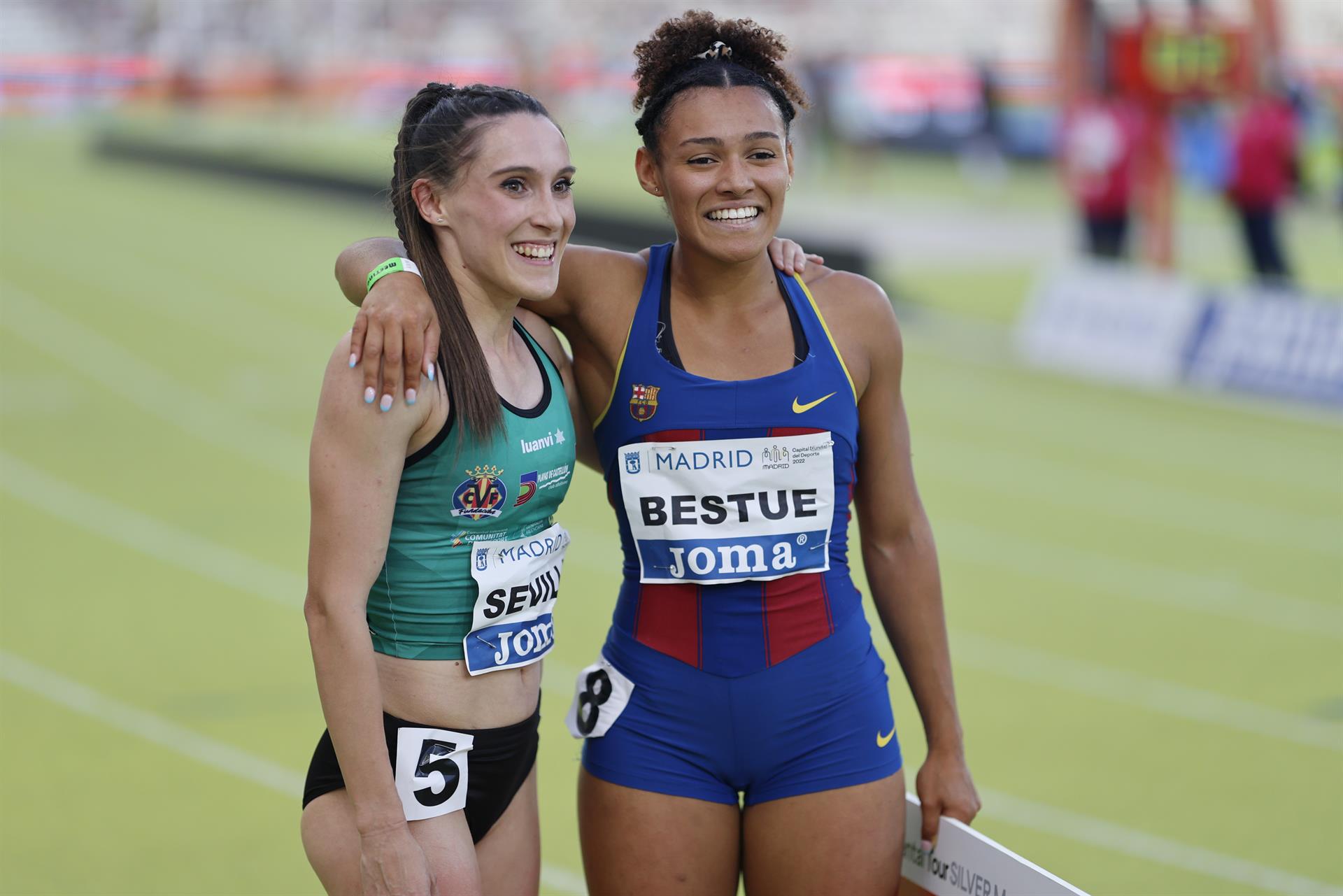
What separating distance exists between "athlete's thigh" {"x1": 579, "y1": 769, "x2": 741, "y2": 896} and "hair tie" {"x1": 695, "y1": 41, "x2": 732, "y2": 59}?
1300 millimetres

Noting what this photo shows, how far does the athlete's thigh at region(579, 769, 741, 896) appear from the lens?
2.67 meters

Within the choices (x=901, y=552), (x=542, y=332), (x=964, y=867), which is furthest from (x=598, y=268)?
(x=964, y=867)

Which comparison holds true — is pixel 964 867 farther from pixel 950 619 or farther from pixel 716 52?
pixel 950 619

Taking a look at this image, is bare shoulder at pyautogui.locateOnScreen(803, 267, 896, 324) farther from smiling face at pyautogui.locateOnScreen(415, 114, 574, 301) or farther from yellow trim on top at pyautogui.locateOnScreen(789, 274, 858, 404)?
smiling face at pyautogui.locateOnScreen(415, 114, 574, 301)

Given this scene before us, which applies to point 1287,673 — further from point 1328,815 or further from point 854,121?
point 854,121

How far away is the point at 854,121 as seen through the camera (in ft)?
81.5

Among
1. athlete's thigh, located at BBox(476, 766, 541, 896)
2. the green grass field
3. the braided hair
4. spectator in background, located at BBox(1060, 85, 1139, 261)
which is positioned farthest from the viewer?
spectator in background, located at BBox(1060, 85, 1139, 261)

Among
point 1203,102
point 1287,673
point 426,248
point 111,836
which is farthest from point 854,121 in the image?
point 426,248

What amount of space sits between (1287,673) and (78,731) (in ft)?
15.1

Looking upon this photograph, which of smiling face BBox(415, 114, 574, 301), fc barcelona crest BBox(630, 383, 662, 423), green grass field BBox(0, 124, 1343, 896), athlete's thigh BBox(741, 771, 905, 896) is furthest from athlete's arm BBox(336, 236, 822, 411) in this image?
green grass field BBox(0, 124, 1343, 896)

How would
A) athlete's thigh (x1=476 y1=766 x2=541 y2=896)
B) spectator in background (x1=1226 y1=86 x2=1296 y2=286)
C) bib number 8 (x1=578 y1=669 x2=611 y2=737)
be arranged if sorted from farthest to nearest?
spectator in background (x1=1226 y1=86 x2=1296 y2=286) < bib number 8 (x1=578 y1=669 x2=611 y2=737) < athlete's thigh (x1=476 y1=766 x2=541 y2=896)

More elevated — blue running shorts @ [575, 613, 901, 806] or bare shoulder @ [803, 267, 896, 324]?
bare shoulder @ [803, 267, 896, 324]

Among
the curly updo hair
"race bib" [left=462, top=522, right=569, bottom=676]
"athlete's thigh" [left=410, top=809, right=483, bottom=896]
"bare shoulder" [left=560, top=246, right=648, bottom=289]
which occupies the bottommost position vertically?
"athlete's thigh" [left=410, top=809, right=483, bottom=896]

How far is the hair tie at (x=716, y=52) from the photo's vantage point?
2785mm
